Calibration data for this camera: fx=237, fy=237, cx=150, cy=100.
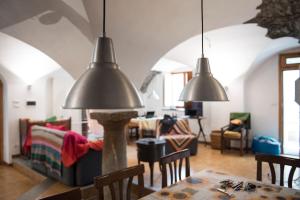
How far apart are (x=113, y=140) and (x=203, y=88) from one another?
5.21ft

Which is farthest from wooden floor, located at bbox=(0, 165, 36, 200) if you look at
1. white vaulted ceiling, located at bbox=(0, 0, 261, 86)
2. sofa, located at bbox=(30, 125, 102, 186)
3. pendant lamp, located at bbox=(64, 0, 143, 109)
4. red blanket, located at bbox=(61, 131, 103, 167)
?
pendant lamp, located at bbox=(64, 0, 143, 109)

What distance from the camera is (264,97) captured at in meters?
6.16

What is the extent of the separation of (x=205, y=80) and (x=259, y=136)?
505 cm

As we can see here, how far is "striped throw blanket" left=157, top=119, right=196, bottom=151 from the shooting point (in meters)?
5.50

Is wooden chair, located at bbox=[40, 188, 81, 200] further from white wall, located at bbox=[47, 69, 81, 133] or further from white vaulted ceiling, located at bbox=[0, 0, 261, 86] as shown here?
white wall, located at bbox=[47, 69, 81, 133]

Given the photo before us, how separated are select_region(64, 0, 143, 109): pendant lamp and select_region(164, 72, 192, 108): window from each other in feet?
24.0

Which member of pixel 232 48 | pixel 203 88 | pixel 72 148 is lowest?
pixel 72 148

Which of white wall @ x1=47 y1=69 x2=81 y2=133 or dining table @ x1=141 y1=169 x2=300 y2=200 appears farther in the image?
white wall @ x1=47 y1=69 x2=81 y2=133

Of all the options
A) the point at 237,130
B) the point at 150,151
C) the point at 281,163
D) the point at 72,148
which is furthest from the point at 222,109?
the point at 281,163

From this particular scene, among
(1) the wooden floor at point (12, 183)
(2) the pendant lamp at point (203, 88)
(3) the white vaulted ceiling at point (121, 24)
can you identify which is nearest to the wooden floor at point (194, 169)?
(1) the wooden floor at point (12, 183)

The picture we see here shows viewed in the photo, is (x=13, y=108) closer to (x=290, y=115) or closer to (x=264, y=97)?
(x=264, y=97)

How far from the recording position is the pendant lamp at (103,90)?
1.04 m

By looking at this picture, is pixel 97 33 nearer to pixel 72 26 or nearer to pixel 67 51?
pixel 72 26

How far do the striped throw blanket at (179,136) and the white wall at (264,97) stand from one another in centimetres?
182
